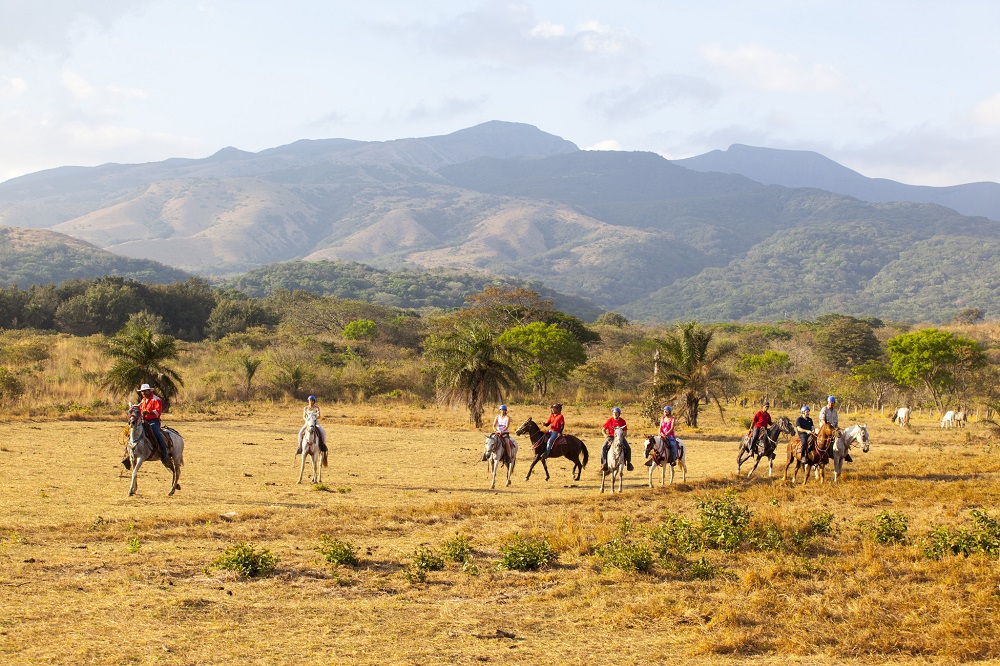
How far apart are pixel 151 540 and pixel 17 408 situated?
24.8m

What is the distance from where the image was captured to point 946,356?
4966 centimetres

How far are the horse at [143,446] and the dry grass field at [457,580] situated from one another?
0.61m

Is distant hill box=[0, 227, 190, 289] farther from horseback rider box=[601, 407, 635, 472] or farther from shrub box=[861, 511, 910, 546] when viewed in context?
shrub box=[861, 511, 910, 546]

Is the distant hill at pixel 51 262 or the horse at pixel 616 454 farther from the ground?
the distant hill at pixel 51 262

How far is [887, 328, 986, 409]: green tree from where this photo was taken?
164 ft

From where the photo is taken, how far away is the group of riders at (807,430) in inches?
799

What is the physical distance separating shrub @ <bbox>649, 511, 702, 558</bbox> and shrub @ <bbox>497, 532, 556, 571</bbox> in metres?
1.69

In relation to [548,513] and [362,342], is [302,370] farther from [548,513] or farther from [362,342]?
[548,513]

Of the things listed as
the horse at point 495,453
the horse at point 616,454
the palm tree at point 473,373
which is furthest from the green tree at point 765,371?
the horse at point 495,453

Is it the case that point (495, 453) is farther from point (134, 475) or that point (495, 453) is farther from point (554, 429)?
point (134, 475)

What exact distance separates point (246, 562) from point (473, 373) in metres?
25.3

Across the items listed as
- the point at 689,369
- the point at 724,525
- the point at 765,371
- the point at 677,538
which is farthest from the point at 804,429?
the point at 765,371

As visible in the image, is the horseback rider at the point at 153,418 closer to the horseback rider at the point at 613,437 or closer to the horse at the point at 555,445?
the horse at the point at 555,445

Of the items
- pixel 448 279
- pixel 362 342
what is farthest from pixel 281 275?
pixel 362 342
